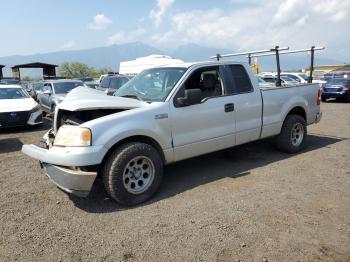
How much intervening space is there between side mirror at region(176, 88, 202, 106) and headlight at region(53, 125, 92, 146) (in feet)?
4.64

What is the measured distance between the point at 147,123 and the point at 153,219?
4.20ft

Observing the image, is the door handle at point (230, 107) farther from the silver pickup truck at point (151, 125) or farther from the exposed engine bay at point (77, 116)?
the exposed engine bay at point (77, 116)

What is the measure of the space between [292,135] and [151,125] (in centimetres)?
343

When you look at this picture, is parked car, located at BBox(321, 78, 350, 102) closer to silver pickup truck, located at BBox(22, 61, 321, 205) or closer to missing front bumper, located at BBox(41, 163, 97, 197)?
silver pickup truck, located at BBox(22, 61, 321, 205)

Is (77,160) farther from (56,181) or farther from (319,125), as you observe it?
(319,125)

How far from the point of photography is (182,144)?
17.0 ft

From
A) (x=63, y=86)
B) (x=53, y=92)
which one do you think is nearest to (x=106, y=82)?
(x=63, y=86)

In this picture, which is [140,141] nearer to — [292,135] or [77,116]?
[77,116]

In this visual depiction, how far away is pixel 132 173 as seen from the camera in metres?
4.71

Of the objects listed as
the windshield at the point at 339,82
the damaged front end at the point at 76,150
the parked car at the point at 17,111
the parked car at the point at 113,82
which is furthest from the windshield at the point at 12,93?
the windshield at the point at 339,82

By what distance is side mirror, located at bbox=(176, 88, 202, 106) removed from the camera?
5015 millimetres

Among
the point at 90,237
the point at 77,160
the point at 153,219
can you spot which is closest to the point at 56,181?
the point at 77,160

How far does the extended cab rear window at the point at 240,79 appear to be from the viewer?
598 centimetres

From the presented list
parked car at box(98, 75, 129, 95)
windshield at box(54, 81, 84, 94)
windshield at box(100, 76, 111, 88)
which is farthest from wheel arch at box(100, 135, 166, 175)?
windshield at box(100, 76, 111, 88)
